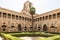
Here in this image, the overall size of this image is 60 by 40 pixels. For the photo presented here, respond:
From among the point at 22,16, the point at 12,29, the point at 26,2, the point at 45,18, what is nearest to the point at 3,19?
the point at 12,29

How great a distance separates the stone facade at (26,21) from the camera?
34.6 m

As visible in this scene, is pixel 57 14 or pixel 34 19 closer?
pixel 57 14

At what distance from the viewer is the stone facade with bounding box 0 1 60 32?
34562 mm

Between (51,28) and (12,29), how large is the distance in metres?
11.5

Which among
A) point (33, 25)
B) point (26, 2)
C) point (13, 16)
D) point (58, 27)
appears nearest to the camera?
point (58, 27)

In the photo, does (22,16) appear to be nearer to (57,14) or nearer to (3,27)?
(3,27)

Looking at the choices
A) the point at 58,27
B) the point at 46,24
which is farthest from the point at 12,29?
the point at 58,27

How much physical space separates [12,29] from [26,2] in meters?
19.8

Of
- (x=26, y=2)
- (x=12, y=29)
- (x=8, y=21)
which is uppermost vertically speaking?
(x=26, y=2)

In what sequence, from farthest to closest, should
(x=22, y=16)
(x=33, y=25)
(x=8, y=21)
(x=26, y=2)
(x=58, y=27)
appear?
(x=26, y=2)
(x=33, y=25)
(x=22, y=16)
(x=8, y=21)
(x=58, y=27)

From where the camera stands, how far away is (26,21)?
4422 centimetres

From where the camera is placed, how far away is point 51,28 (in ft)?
122

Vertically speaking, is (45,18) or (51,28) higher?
(45,18)

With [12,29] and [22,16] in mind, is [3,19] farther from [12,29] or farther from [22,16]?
[22,16]
